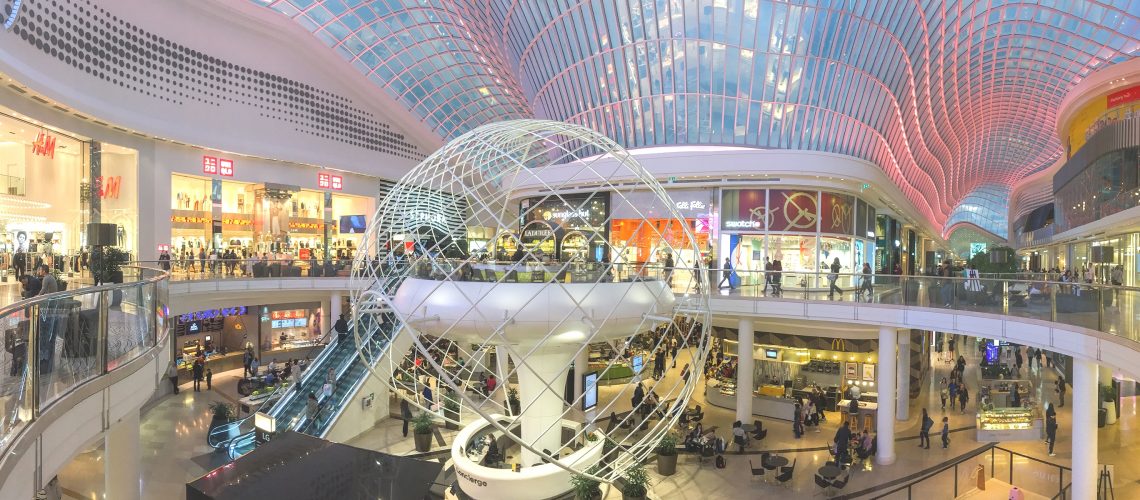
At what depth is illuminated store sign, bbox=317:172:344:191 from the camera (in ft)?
124

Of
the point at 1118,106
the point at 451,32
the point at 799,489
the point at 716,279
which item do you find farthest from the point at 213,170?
the point at 1118,106

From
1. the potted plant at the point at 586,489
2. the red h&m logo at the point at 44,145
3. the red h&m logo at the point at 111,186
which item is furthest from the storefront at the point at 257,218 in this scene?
the potted plant at the point at 586,489

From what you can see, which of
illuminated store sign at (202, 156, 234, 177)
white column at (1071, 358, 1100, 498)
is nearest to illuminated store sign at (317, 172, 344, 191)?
illuminated store sign at (202, 156, 234, 177)

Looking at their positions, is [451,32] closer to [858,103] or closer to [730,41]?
[730,41]

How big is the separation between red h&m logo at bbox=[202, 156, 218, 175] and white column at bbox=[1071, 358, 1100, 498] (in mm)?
35082

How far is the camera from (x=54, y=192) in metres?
24.3

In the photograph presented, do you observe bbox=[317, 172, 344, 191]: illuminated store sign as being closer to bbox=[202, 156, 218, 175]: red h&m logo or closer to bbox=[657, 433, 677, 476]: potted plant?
bbox=[202, 156, 218, 175]: red h&m logo

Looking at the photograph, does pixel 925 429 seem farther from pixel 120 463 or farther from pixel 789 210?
pixel 120 463

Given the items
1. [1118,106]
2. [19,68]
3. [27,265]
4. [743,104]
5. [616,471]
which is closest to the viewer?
[616,471]

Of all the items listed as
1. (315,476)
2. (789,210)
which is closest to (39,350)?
(315,476)

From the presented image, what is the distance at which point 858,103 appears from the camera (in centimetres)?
3055

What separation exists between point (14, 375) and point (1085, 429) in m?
18.4

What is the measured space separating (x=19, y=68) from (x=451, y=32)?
2445 cm

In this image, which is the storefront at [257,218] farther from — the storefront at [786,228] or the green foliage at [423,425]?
the storefront at [786,228]
